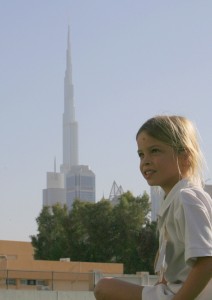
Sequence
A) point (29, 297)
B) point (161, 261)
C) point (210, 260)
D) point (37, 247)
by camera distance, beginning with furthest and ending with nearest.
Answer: point (37, 247) → point (29, 297) → point (161, 261) → point (210, 260)

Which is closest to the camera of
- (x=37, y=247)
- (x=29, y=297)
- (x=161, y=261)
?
(x=161, y=261)

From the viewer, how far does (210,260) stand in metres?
2.69

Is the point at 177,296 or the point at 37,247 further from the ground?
the point at 37,247

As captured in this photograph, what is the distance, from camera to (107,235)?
189 ft

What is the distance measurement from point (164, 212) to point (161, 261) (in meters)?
0.18

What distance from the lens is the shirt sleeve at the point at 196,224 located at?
2695 mm

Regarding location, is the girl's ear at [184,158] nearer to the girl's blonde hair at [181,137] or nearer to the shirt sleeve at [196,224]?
the girl's blonde hair at [181,137]

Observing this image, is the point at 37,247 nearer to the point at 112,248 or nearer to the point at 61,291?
the point at 112,248

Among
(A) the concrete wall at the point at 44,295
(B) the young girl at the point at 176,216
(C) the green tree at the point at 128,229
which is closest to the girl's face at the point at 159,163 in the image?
(B) the young girl at the point at 176,216

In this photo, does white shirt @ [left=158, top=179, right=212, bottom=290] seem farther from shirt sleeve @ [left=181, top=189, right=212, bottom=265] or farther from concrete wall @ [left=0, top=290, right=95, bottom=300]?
concrete wall @ [left=0, top=290, right=95, bottom=300]

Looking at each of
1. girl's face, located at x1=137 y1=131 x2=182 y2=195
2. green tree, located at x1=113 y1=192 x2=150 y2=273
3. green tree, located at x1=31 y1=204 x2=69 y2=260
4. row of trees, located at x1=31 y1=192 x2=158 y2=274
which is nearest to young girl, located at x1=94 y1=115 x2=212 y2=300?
girl's face, located at x1=137 y1=131 x2=182 y2=195

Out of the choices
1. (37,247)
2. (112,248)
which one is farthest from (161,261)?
(37,247)

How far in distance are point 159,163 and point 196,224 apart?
31 cm

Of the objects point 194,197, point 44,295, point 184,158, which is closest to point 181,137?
point 184,158
